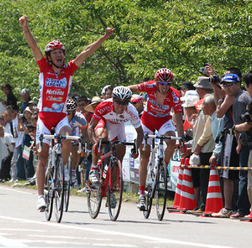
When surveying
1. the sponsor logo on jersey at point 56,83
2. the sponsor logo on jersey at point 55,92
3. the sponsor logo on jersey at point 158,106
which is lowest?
the sponsor logo on jersey at point 158,106

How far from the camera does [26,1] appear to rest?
49.0 meters

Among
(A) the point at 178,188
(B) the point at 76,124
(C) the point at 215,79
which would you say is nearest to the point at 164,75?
(C) the point at 215,79

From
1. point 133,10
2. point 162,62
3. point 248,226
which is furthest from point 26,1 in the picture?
point 248,226

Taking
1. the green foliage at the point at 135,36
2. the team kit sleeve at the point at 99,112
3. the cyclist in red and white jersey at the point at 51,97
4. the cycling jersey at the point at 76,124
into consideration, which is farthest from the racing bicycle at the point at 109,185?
the green foliage at the point at 135,36

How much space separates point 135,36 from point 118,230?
62.8 feet

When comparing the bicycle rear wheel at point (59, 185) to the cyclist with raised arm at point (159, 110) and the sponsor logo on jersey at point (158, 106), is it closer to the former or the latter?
the cyclist with raised arm at point (159, 110)

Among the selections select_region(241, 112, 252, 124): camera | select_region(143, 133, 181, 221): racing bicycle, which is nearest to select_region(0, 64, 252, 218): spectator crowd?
select_region(241, 112, 252, 124): camera

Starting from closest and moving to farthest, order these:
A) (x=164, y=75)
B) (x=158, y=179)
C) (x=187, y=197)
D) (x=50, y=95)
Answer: (x=50, y=95) → (x=158, y=179) → (x=164, y=75) → (x=187, y=197)

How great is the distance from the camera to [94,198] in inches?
463

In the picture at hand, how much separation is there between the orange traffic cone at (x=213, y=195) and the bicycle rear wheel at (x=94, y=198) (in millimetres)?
2038

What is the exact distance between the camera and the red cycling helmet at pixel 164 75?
12219mm

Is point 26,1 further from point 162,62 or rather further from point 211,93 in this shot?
point 211,93

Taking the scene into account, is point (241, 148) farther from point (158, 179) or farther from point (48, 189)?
point (48, 189)

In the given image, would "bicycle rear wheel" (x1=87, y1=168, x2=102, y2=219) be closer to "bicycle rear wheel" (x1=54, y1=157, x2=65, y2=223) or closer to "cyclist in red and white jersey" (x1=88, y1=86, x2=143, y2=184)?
"cyclist in red and white jersey" (x1=88, y1=86, x2=143, y2=184)
